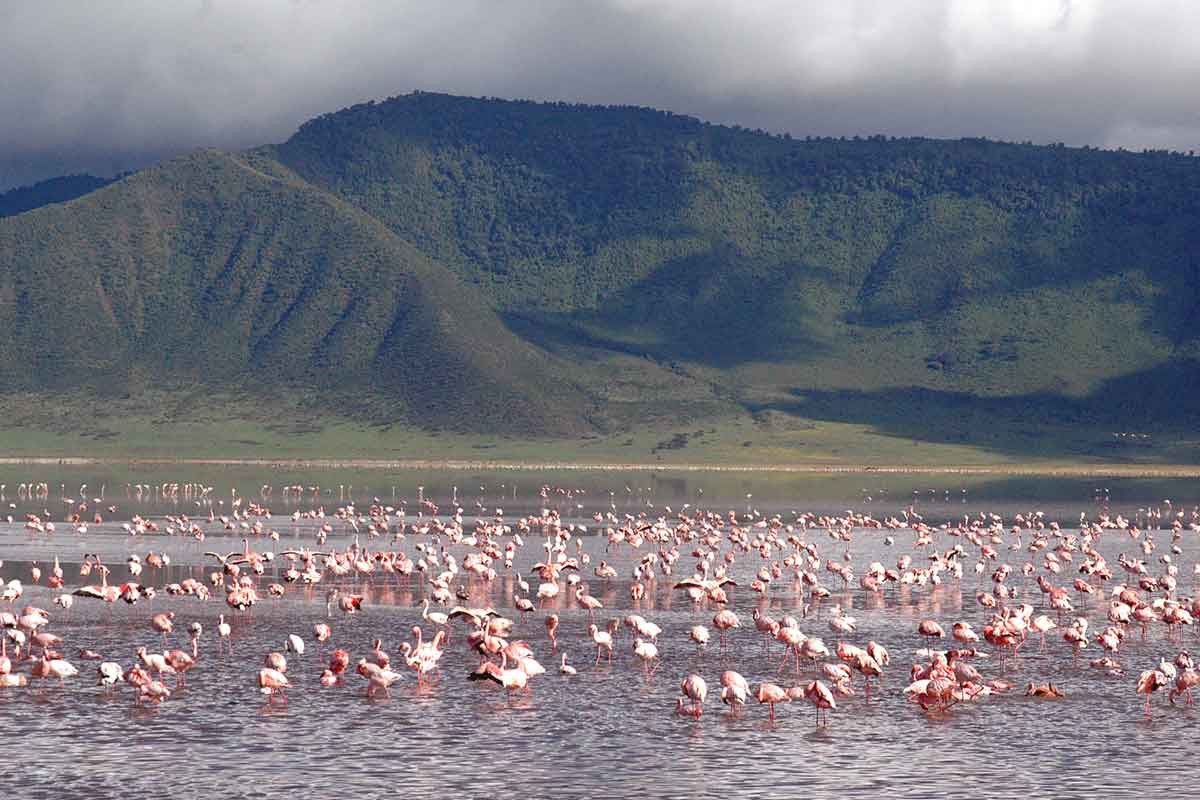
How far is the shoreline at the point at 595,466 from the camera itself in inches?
6093

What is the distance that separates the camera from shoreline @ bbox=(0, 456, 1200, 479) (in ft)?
508

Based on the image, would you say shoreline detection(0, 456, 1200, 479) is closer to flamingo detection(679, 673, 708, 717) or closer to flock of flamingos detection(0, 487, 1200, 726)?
flock of flamingos detection(0, 487, 1200, 726)

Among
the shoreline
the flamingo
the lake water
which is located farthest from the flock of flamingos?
the shoreline

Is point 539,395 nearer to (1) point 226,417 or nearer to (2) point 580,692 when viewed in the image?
(1) point 226,417

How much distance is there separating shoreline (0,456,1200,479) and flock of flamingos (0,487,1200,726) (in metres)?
81.5

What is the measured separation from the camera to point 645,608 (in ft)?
144

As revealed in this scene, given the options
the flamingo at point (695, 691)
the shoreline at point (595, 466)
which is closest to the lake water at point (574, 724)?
the flamingo at point (695, 691)

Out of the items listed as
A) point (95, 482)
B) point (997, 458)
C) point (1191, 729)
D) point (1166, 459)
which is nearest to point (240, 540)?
point (1191, 729)

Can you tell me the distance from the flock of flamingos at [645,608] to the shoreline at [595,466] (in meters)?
81.5

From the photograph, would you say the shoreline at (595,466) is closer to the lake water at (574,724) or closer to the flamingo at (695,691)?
the lake water at (574,724)

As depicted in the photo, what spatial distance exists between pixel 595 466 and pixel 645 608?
121637 mm

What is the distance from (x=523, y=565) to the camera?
56.8 meters

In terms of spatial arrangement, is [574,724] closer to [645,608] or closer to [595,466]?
[645,608]

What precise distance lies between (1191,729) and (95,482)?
9765 centimetres
